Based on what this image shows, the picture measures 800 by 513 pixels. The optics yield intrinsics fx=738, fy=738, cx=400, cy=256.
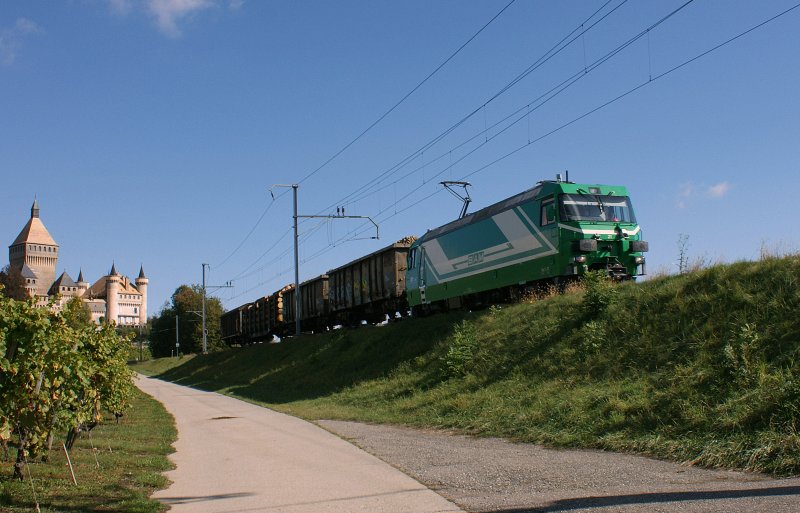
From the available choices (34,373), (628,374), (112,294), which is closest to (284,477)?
(34,373)

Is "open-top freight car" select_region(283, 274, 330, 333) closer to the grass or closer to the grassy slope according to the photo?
the grassy slope

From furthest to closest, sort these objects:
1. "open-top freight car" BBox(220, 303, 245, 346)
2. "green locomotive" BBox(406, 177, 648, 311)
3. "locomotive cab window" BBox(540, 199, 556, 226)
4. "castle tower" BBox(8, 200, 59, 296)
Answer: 1. "castle tower" BBox(8, 200, 59, 296)
2. "open-top freight car" BBox(220, 303, 245, 346)
3. "locomotive cab window" BBox(540, 199, 556, 226)
4. "green locomotive" BBox(406, 177, 648, 311)

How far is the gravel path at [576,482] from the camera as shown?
7258 millimetres

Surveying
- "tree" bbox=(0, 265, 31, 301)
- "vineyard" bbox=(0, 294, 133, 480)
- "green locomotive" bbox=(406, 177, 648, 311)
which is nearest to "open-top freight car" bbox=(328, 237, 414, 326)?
"green locomotive" bbox=(406, 177, 648, 311)

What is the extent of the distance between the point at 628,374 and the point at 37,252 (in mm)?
201811

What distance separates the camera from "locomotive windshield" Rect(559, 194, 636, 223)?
20.7 m

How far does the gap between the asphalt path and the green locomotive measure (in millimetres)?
8483

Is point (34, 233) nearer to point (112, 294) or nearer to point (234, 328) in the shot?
point (112, 294)

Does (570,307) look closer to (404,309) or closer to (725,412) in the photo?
(725,412)

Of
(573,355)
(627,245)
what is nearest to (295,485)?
(573,355)

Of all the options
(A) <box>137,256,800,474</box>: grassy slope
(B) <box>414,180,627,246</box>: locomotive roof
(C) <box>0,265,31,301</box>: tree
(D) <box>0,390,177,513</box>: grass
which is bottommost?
(D) <box>0,390,177,513</box>: grass

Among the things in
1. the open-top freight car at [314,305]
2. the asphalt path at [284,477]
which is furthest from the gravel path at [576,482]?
the open-top freight car at [314,305]

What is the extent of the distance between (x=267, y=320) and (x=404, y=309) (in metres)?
25.2

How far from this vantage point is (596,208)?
21.1 m
